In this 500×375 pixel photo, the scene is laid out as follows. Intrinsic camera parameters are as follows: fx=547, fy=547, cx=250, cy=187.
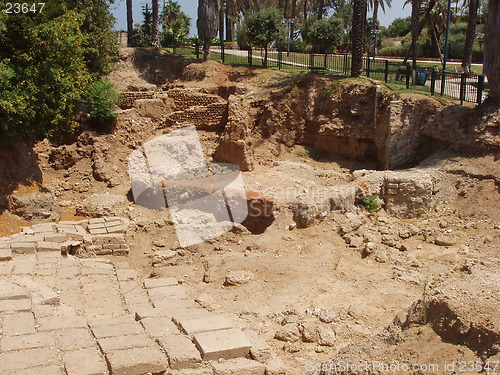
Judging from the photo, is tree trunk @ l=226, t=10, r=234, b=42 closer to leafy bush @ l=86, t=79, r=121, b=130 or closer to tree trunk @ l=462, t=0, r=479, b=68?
tree trunk @ l=462, t=0, r=479, b=68

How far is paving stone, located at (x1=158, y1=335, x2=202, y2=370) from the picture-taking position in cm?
639

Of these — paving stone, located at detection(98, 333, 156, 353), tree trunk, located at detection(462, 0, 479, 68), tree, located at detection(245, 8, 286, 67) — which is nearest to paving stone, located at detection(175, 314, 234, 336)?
paving stone, located at detection(98, 333, 156, 353)

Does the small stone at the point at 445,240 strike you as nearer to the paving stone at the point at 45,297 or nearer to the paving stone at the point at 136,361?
the paving stone at the point at 136,361

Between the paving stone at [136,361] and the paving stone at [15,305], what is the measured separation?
2.01 metres

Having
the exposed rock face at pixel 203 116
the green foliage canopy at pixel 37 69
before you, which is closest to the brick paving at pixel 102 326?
the green foliage canopy at pixel 37 69

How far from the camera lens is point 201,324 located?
742 cm

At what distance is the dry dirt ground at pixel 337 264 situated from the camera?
617 centimetres

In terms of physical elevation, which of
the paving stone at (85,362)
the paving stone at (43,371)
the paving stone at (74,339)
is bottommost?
the paving stone at (74,339)

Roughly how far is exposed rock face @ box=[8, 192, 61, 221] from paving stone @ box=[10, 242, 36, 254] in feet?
8.64

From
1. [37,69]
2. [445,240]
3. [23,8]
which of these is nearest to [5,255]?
[37,69]

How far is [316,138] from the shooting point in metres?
19.5

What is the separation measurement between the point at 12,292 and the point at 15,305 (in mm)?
465

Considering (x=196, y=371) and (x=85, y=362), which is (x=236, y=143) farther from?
(x=85, y=362)

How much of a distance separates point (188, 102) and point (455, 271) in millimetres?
11737
